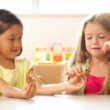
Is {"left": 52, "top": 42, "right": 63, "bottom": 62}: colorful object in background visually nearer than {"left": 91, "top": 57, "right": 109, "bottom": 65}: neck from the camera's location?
No

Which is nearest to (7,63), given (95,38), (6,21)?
(6,21)

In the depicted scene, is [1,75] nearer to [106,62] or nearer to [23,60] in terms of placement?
[23,60]

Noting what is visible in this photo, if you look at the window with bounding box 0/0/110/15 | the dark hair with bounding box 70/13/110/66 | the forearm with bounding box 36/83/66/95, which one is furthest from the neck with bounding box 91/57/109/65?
the window with bounding box 0/0/110/15

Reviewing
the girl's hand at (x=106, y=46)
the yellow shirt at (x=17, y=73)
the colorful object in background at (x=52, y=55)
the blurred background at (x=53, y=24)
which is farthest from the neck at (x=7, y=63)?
the blurred background at (x=53, y=24)

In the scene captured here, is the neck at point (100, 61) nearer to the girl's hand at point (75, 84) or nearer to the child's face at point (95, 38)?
the child's face at point (95, 38)

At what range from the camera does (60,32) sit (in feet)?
10.4

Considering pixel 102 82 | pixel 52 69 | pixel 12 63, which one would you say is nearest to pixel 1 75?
pixel 12 63

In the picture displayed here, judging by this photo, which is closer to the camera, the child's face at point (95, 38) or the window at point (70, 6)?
the child's face at point (95, 38)

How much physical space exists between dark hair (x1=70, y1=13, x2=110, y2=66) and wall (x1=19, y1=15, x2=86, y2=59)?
5.53ft

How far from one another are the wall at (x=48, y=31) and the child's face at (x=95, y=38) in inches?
70.1

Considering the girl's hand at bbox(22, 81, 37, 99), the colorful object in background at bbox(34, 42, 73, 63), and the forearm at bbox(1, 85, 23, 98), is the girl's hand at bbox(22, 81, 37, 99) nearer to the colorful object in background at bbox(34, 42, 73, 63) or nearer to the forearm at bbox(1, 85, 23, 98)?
the forearm at bbox(1, 85, 23, 98)

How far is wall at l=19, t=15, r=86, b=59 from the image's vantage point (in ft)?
10.4

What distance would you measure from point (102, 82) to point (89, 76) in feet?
0.21

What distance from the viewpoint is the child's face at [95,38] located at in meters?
1.34
